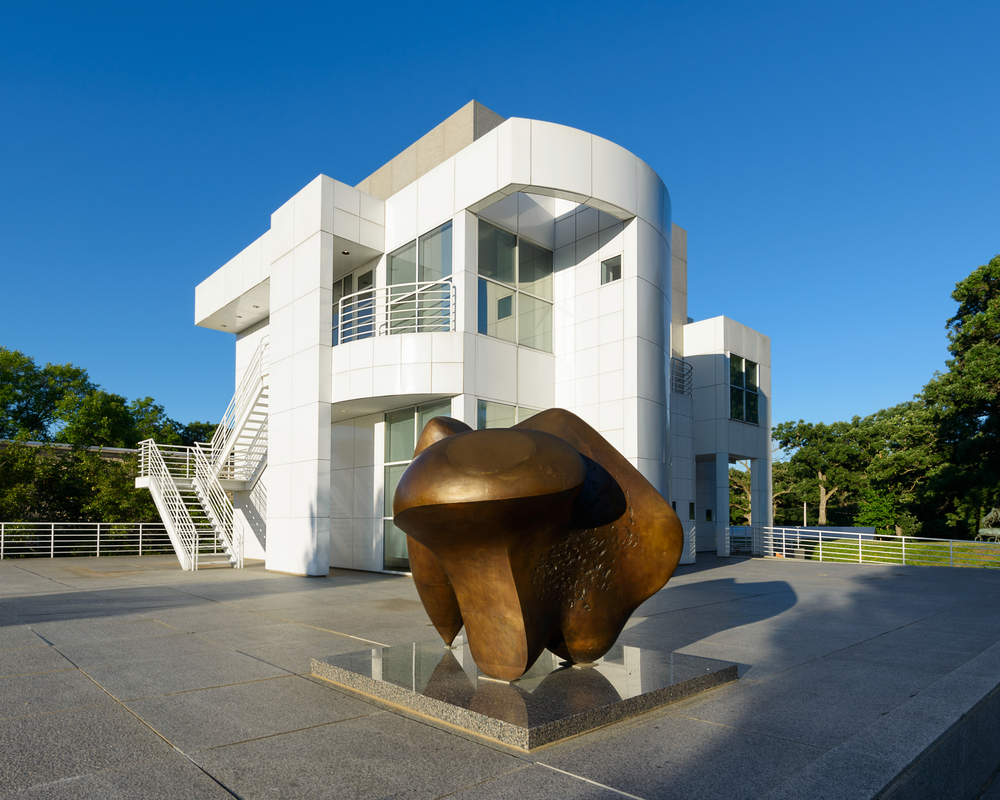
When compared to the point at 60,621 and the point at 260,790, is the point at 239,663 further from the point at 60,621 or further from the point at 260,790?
the point at 60,621

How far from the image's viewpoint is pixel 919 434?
2739cm

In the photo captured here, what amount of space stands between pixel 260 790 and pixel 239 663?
3.55 m

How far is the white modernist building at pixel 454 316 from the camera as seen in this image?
56.1 feet

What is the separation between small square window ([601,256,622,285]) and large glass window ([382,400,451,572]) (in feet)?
19.0

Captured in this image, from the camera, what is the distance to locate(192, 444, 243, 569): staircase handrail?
20.3 meters

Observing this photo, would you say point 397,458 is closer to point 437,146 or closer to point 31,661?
point 437,146

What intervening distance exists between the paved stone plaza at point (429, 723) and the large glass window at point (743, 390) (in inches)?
702

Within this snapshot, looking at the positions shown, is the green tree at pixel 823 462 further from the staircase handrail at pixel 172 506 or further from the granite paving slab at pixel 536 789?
the granite paving slab at pixel 536 789

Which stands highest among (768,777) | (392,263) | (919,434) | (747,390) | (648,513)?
(392,263)

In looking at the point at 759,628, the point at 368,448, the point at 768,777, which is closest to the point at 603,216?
the point at 368,448

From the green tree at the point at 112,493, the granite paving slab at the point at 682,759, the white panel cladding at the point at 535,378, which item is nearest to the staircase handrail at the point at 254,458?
the green tree at the point at 112,493

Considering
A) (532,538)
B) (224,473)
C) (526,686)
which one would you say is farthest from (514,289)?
(526,686)

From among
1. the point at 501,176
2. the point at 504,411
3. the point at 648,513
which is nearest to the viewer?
the point at 648,513

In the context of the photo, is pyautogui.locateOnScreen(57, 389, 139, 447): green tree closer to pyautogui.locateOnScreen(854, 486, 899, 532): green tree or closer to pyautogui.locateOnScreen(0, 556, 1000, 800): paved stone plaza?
pyautogui.locateOnScreen(0, 556, 1000, 800): paved stone plaza
